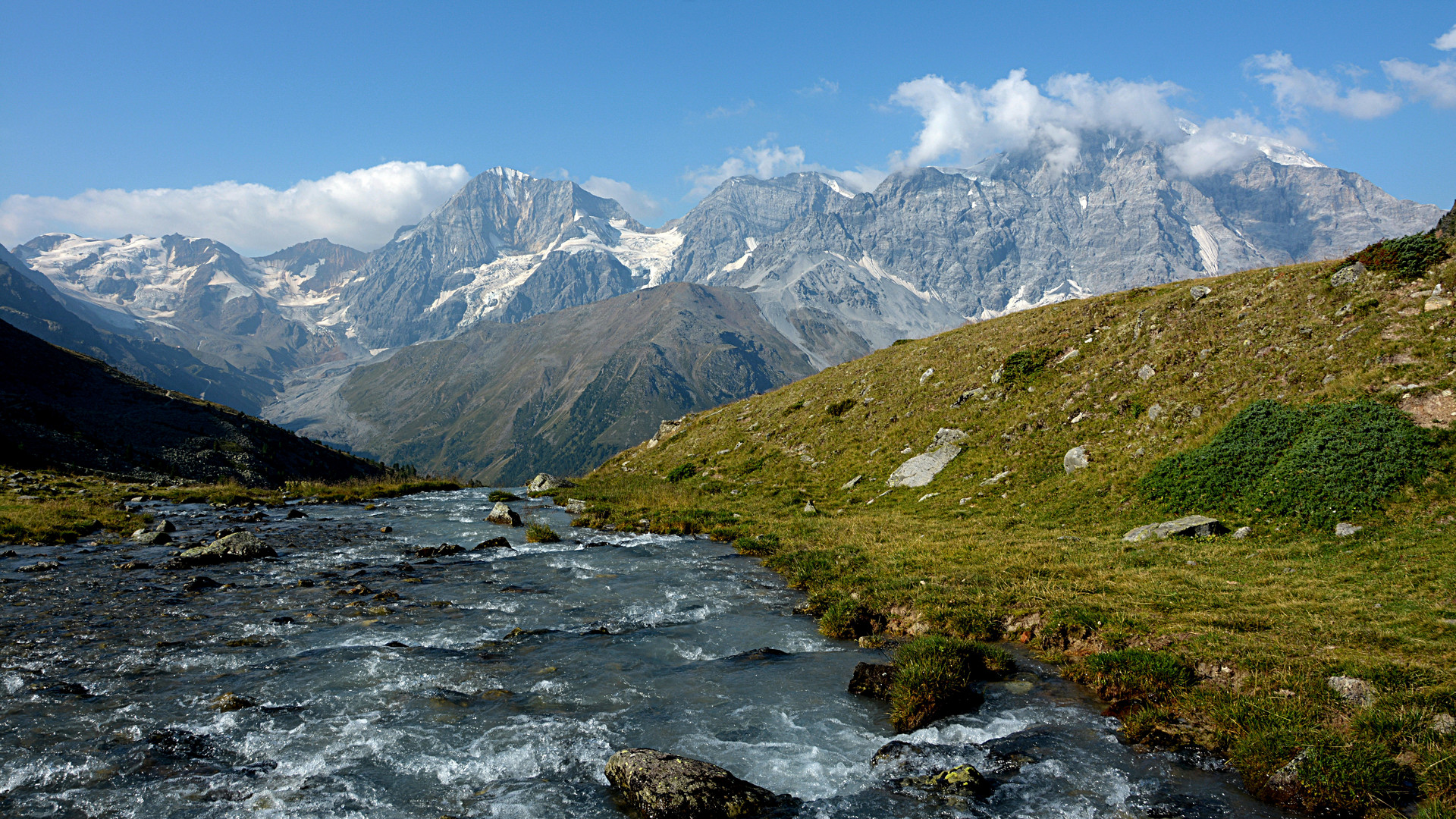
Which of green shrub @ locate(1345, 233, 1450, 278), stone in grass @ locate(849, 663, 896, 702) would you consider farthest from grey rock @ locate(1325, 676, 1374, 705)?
green shrub @ locate(1345, 233, 1450, 278)

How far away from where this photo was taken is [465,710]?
14047 millimetres

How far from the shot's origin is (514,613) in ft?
70.0

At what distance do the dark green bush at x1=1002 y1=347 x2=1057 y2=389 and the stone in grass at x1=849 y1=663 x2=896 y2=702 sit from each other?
30300 mm

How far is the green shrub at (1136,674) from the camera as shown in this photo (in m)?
13.4

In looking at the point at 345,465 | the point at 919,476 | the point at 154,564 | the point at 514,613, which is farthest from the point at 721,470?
the point at 345,465

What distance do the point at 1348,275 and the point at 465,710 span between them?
40529 millimetres

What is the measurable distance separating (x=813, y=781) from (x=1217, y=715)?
7.58 metres

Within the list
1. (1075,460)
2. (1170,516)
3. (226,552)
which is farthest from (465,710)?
(1075,460)

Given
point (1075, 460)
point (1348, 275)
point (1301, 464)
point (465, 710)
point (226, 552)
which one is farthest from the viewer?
point (1075, 460)

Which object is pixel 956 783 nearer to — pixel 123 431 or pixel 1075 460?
pixel 1075 460

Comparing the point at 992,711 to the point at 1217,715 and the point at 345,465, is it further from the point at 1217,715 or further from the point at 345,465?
the point at 345,465

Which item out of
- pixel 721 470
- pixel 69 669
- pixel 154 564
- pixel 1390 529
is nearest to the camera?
pixel 69 669

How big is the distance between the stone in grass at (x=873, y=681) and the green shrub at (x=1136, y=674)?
4.34 meters

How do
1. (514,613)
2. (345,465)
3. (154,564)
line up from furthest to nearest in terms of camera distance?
(345,465) < (154,564) < (514,613)
